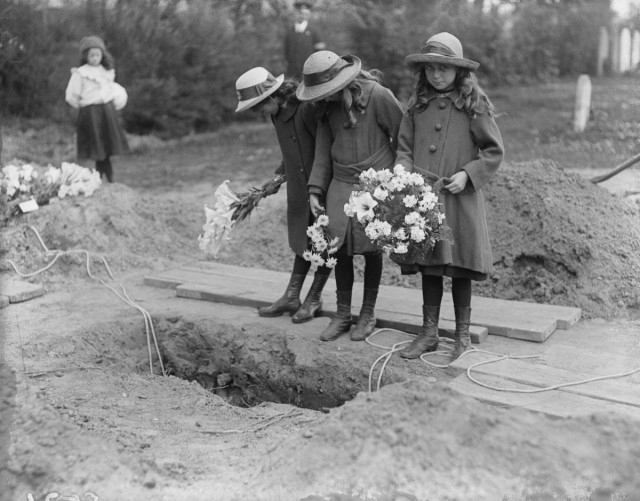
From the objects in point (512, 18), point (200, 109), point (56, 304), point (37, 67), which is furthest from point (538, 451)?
point (512, 18)

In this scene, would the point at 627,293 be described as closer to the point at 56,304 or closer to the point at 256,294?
the point at 256,294

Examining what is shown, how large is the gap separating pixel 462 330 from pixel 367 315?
699 mm

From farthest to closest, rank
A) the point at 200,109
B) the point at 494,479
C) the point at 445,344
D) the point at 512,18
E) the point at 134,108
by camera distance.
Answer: the point at 512,18 → the point at 200,109 → the point at 134,108 → the point at 445,344 → the point at 494,479

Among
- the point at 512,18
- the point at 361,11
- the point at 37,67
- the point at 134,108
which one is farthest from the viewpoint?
the point at 512,18

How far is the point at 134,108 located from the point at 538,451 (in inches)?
486

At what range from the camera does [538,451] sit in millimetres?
3332

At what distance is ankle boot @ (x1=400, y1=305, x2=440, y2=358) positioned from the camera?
5.05 meters

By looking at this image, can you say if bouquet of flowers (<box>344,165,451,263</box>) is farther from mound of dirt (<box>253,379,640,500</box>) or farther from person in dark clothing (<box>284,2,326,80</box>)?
person in dark clothing (<box>284,2,326,80</box>)

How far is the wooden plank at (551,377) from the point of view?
13.9 ft

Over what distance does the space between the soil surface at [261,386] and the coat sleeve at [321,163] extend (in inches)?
39.3

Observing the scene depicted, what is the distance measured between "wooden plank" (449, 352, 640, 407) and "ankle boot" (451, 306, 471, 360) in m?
0.10

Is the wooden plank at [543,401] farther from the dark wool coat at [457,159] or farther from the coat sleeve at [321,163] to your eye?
the coat sleeve at [321,163]

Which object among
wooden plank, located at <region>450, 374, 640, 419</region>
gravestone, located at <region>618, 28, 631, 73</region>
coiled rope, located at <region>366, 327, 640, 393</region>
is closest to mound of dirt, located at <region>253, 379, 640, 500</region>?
wooden plank, located at <region>450, 374, 640, 419</region>

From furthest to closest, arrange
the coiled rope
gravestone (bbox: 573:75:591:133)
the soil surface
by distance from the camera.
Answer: gravestone (bbox: 573:75:591:133), the coiled rope, the soil surface
